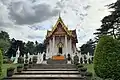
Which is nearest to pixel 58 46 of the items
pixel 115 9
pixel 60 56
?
pixel 60 56

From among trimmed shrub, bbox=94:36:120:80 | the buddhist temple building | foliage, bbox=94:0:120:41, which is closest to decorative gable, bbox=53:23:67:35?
the buddhist temple building

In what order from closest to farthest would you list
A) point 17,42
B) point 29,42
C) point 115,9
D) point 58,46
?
point 115,9, point 58,46, point 17,42, point 29,42

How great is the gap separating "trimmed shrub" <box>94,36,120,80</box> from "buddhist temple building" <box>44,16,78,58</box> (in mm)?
19924

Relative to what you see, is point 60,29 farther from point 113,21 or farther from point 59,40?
point 113,21

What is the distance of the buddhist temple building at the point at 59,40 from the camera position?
104 feet

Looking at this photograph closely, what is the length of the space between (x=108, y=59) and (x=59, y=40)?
22.1 meters

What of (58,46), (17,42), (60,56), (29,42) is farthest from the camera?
(29,42)

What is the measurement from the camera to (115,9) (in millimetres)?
28141

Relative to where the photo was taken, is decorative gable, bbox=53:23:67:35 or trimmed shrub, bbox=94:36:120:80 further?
decorative gable, bbox=53:23:67:35

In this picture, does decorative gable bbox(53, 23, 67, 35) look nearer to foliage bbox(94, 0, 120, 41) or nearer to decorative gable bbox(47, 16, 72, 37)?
decorative gable bbox(47, 16, 72, 37)

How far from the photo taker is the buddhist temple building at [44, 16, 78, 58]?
104ft

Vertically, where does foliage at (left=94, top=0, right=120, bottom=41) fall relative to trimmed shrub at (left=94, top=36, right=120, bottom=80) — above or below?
above

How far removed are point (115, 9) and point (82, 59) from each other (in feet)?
27.1

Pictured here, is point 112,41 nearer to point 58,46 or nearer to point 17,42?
point 58,46
